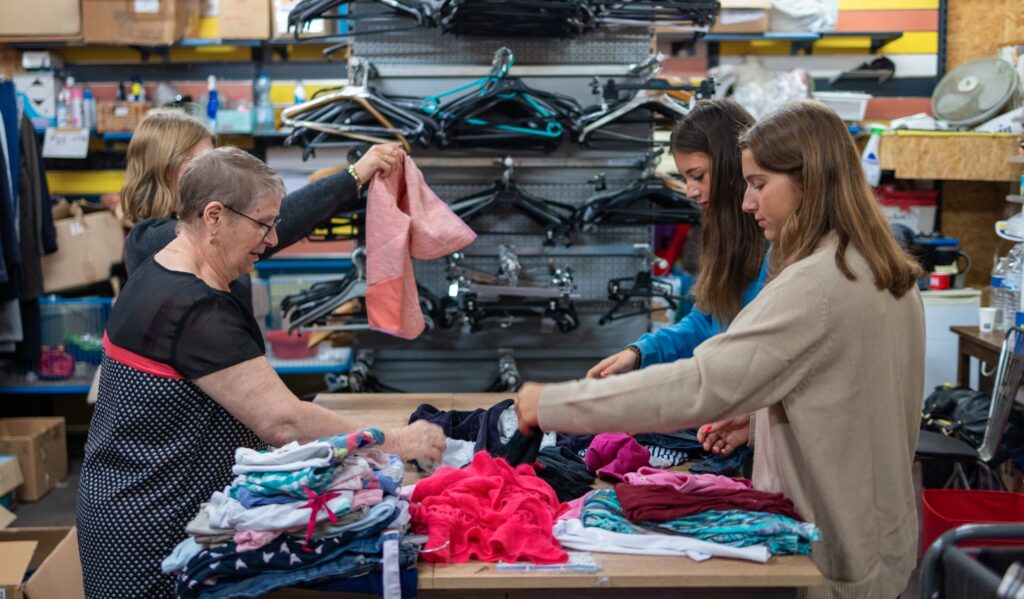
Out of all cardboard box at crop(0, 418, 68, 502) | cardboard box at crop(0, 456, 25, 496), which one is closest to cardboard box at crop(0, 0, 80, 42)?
cardboard box at crop(0, 418, 68, 502)

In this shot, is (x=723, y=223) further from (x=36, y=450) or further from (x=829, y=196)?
(x=36, y=450)

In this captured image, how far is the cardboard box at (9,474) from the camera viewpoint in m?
5.54

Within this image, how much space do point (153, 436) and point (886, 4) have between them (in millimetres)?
6616

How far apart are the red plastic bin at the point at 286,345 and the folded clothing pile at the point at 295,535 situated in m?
4.77

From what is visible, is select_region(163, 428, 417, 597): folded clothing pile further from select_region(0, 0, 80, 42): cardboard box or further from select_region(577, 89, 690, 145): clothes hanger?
select_region(0, 0, 80, 42): cardboard box

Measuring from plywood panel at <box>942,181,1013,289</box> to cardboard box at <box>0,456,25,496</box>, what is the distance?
626 cm

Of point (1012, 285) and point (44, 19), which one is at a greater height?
point (44, 19)

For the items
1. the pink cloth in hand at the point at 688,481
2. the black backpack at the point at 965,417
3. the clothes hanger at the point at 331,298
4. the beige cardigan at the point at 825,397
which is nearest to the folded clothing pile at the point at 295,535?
the beige cardigan at the point at 825,397

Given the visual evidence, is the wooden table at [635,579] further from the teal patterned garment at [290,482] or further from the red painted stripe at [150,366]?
the red painted stripe at [150,366]

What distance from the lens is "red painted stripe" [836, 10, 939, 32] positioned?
7.12 m

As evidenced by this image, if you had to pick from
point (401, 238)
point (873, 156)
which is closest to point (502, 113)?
point (401, 238)

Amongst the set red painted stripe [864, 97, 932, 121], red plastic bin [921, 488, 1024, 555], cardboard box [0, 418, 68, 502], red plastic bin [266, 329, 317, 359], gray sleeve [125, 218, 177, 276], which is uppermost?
red painted stripe [864, 97, 932, 121]

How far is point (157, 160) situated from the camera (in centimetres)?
304

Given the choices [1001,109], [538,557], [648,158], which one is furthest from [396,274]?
[1001,109]
